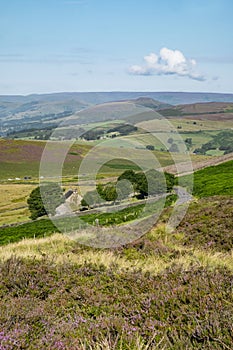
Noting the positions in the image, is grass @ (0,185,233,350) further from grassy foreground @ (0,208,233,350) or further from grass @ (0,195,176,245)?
grass @ (0,195,176,245)

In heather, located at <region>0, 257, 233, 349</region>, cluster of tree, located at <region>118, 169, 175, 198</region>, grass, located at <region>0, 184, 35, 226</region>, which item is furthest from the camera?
grass, located at <region>0, 184, 35, 226</region>

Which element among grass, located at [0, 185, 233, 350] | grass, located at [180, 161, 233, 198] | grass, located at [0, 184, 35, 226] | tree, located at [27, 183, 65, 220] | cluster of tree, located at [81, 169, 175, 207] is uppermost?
grass, located at [0, 185, 233, 350]

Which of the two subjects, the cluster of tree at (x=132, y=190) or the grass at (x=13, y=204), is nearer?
the cluster of tree at (x=132, y=190)

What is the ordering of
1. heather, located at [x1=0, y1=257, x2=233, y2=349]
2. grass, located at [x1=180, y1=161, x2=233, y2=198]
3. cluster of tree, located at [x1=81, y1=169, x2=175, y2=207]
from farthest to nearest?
cluster of tree, located at [x1=81, y1=169, x2=175, y2=207]
grass, located at [x1=180, y1=161, x2=233, y2=198]
heather, located at [x1=0, y1=257, x2=233, y2=349]

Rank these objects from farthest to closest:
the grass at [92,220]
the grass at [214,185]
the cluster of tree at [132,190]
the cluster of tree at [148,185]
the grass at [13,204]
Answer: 1. the grass at [13,204]
2. the cluster of tree at [148,185]
3. the cluster of tree at [132,190]
4. the grass at [214,185]
5. the grass at [92,220]

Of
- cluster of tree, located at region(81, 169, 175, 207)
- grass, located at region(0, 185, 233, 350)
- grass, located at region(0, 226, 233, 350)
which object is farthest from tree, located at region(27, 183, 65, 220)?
grass, located at region(0, 226, 233, 350)

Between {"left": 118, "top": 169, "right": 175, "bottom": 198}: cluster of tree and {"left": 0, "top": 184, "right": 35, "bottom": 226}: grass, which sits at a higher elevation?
{"left": 118, "top": 169, "right": 175, "bottom": 198}: cluster of tree

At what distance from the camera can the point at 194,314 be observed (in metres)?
5.38

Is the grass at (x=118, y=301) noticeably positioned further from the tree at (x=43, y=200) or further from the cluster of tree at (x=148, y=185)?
the tree at (x=43, y=200)

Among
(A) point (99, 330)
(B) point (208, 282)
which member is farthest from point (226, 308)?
(A) point (99, 330)

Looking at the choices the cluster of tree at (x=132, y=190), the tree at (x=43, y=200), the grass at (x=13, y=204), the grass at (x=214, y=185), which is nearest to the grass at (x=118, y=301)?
the grass at (x=214, y=185)

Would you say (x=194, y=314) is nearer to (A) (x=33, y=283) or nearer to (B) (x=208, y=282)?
(B) (x=208, y=282)

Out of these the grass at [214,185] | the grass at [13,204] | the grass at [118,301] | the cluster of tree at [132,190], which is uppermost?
the grass at [118,301]

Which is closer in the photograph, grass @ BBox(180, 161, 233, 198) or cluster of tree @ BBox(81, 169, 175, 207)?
grass @ BBox(180, 161, 233, 198)
